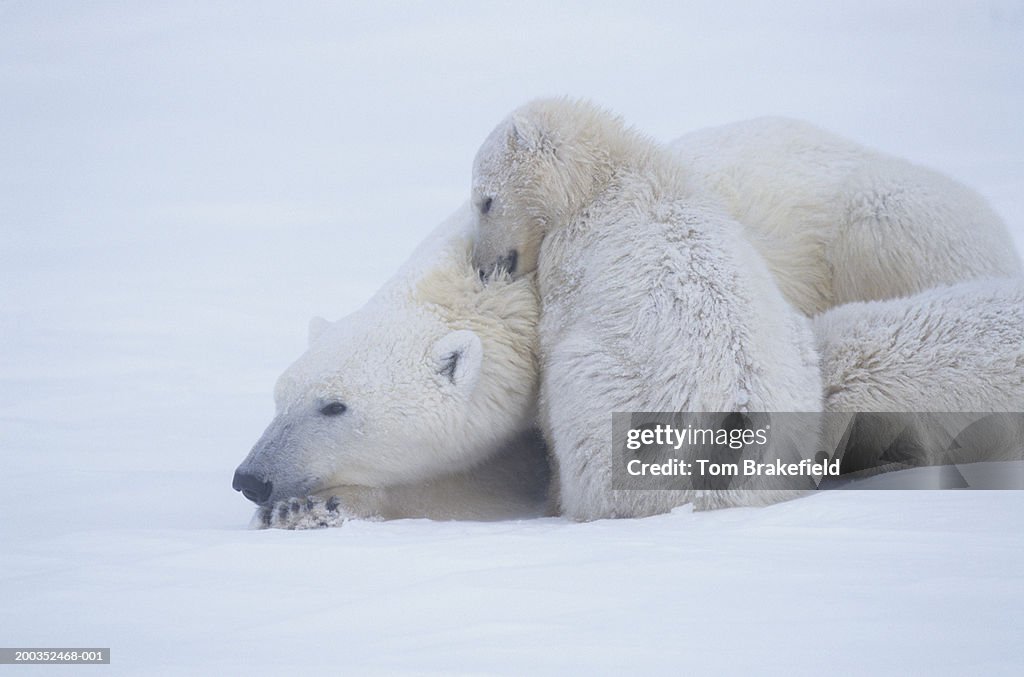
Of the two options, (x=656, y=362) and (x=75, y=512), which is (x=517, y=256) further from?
(x=75, y=512)

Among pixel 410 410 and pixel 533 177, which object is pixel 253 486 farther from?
pixel 533 177

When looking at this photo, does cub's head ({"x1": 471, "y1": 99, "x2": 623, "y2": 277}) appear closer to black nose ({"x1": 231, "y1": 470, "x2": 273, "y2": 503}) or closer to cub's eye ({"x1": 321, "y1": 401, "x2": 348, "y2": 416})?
cub's eye ({"x1": 321, "y1": 401, "x2": 348, "y2": 416})

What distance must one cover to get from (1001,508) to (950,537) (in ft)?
1.52

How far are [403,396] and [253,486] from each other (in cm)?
66

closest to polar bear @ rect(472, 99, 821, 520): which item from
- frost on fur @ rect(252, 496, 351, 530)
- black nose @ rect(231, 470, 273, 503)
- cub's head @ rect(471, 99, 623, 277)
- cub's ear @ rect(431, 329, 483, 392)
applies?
cub's head @ rect(471, 99, 623, 277)

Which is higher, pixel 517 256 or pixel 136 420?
pixel 517 256

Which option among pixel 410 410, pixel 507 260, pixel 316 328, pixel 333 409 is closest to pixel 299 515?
pixel 333 409

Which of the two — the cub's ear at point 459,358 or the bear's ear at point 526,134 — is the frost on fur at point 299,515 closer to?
the cub's ear at point 459,358

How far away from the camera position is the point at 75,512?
14.1 ft

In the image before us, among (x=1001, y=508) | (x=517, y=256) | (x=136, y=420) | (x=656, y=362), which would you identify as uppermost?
(x=517, y=256)

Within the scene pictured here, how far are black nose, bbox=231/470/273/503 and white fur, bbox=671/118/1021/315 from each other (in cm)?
208

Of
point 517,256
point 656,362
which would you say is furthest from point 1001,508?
point 517,256

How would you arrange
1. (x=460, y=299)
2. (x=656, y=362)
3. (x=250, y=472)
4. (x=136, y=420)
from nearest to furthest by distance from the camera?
(x=656, y=362) → (x=250, y=472) → (x=460, y=299) → (x=136, y=420)

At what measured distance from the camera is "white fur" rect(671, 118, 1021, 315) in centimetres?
502
